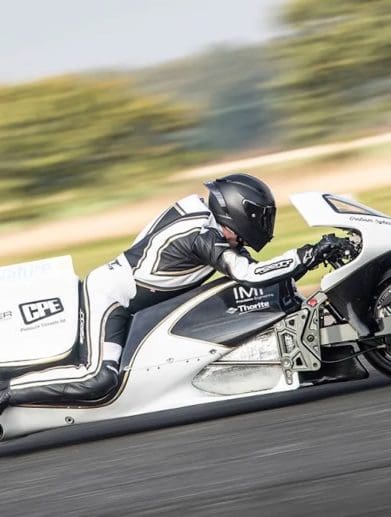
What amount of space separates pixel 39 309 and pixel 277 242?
28.5 feet

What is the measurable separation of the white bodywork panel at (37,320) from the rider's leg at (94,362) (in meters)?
0.10

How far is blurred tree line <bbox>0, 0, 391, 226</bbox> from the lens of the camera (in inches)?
880

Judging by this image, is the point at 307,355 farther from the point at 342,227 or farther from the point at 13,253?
the point at 13,253

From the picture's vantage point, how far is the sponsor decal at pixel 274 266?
8.09 meters

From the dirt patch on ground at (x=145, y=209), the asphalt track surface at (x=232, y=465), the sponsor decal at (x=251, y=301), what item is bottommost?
the asphalt track surface at (x=232, y=465)

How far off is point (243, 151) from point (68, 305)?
16048 mm

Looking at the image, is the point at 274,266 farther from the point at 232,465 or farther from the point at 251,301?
the point at 232,465

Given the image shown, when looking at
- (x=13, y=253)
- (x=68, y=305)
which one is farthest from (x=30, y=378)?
(x=13, y=253)

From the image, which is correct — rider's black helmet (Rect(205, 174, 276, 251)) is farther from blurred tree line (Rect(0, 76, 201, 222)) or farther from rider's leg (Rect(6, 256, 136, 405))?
blurred tree line (Rect(0, 76, 201, 222))

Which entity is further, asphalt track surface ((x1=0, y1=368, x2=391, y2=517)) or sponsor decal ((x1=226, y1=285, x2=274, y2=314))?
sponsor decal ((x1=226, y1=285, x2=274, y2=314))

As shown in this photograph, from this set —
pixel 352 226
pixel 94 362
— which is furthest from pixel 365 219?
pixel 94 362

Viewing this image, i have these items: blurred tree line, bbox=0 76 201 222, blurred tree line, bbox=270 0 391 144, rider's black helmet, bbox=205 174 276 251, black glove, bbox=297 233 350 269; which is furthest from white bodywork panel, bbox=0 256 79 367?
blurred tree line, bbox=270 0 391 144

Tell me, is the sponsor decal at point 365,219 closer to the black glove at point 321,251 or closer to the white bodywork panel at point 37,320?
the black glove at point 321,251

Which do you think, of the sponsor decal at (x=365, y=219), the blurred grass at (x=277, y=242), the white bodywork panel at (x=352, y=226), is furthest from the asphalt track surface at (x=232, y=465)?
the blurred grass at (x=277, y=242)
